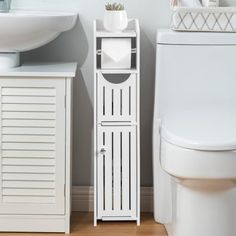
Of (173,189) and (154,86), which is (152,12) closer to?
(154,86)

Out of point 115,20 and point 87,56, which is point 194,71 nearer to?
point 115,20

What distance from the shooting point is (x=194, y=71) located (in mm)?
2609

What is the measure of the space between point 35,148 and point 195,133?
680 mm

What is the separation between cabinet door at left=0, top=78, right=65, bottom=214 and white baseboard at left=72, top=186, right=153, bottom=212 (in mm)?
324

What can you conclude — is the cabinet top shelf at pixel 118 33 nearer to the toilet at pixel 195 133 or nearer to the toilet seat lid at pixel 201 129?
the toilet at pixel 195 133

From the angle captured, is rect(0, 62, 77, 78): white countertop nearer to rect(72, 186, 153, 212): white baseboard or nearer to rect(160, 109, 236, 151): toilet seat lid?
rect(160, 109, 236, 151): toilet seat lid

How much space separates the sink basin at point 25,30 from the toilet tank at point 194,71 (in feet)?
1.36

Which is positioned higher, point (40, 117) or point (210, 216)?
point (40, 117)

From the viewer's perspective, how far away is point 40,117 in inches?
98.2

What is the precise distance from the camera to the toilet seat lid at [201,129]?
82.4 inches

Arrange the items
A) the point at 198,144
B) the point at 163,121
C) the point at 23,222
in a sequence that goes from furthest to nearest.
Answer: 1. the point at 23,222
2. the point at 163,121
3. the point at 198,144

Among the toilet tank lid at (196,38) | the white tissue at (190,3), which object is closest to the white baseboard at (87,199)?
the toilet tank lid at (196,38)

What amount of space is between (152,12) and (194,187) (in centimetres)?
88

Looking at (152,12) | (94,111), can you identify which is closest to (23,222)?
(94,111)
